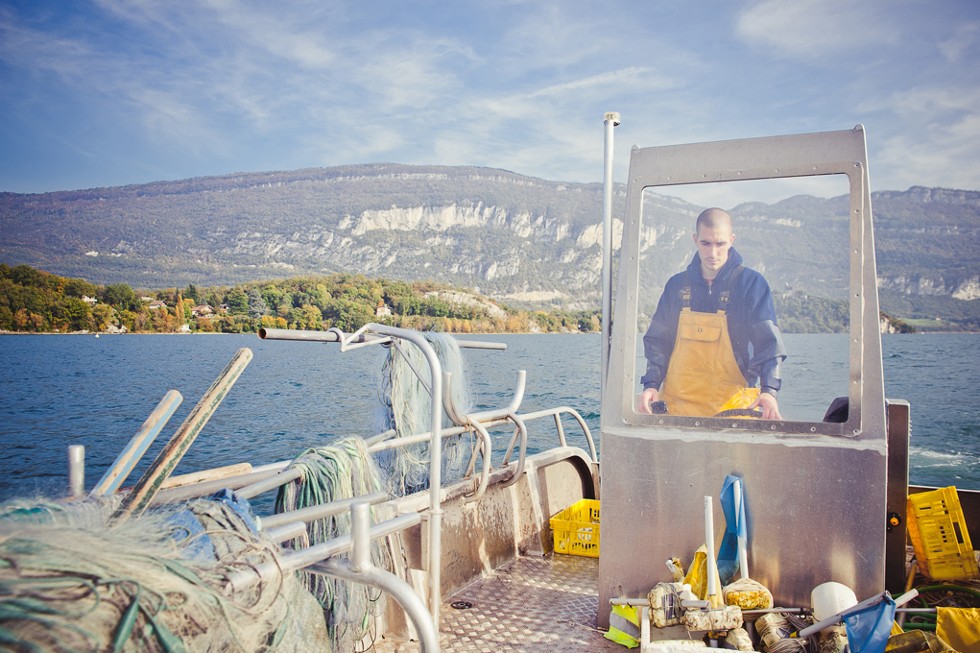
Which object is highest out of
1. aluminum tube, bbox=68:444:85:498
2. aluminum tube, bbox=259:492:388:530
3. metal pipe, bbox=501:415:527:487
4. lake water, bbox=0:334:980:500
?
aluminum tube, bbox=68:444:85:498

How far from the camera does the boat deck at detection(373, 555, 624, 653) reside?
3.91m

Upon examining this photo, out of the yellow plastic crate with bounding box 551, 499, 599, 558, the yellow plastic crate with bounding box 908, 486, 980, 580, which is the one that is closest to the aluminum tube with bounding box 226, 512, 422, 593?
the yellow plastic crate with bounding box 551, 499, 599, 558

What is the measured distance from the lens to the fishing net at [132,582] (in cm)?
138

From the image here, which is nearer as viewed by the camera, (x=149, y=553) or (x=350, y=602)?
(x=149, y=553)

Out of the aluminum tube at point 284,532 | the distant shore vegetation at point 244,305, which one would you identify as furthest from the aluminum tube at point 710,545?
the distant shore vegetation at point 244,305

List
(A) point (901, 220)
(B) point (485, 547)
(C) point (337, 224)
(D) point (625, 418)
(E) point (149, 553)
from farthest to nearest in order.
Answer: (C) point (337, 224), (A) point (901, 220), (B) point (485, 547), (D) point (625, 418), (E) point (149, 553)

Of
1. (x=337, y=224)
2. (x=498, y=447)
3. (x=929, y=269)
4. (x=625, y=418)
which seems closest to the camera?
(x=625, y=418)

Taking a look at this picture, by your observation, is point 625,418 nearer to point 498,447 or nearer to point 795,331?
point 795,331

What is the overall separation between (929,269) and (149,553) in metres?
8.86

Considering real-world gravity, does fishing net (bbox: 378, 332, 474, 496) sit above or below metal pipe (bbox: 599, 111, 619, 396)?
below

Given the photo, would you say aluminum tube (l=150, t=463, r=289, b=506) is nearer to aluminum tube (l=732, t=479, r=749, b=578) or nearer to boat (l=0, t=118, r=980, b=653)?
boat (l=0, t=118, r=980, b=653)

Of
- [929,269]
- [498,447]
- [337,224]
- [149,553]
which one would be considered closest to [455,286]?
[337,224]

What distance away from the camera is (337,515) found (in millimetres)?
3379

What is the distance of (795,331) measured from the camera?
401cm
